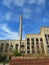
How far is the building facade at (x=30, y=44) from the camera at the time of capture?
5931 centimetres

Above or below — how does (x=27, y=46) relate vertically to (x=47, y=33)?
below

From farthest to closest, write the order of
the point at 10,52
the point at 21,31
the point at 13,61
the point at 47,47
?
1. the point at 21,31
2. the point at 10,52
3. the point at 47,47
4. the point at 13,61

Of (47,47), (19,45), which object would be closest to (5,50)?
(19,45)

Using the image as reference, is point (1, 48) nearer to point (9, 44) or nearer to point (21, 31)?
point (9, 44)

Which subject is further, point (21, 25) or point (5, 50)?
point (21, 25)

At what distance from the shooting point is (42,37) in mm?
62219

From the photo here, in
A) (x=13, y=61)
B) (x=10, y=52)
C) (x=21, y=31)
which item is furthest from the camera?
(x=21, y=31)

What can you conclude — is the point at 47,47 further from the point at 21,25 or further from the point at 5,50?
the point at 21,25

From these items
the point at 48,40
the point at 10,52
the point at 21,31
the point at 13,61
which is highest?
the point at 21,31

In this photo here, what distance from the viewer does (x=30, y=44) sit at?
6078cm

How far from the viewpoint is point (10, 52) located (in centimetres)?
6209

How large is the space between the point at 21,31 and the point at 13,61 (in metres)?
66.7

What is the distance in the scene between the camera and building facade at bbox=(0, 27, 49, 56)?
195ft

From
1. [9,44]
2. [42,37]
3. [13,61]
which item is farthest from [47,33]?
[13,61]
